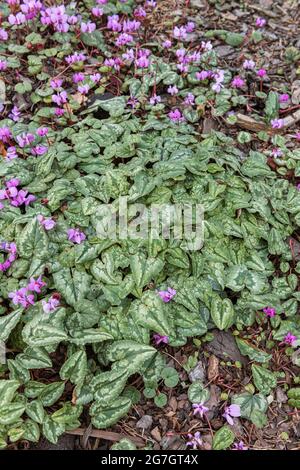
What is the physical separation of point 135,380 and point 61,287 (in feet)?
2.47

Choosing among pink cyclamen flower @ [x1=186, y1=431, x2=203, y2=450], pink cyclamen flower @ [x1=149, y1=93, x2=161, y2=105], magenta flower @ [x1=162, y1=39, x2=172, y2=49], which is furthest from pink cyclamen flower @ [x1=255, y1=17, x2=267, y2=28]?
pink cyclamen flower @ [x1=186, y1=431, x2=203, y2=450]

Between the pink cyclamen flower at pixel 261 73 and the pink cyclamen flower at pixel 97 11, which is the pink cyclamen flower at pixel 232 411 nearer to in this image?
the pink cyclamen flower at pixel 261 73

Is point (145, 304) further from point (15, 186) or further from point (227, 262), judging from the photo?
point (15, 186)

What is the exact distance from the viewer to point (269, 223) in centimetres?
367

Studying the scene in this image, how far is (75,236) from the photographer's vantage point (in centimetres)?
333

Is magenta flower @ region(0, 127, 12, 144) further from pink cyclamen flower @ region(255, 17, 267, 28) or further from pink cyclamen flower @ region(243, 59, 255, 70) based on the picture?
pink cyclamen flower @ region(255, 17, 267, 28)

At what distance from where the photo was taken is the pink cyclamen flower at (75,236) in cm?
332

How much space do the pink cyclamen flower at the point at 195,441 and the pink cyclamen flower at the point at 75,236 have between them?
56.2 inches

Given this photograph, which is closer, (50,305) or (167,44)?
(50,305)

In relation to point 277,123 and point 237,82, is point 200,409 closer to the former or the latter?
point 277,123

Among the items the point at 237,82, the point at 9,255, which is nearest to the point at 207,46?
the point at 237,82

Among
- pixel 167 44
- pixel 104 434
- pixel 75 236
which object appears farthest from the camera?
pixel 167 44

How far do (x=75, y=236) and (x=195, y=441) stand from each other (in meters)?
1.51

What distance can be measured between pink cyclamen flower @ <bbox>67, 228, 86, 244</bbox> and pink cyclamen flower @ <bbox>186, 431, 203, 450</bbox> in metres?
1.43
